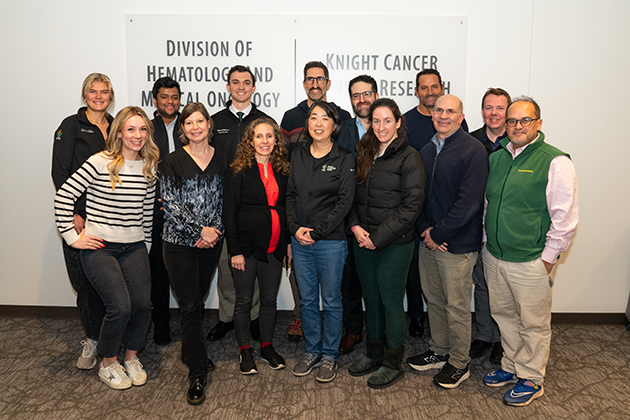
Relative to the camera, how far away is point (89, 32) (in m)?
3.55

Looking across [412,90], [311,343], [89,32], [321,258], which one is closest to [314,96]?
[412,90]

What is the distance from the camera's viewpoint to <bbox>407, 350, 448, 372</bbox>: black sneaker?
2.86 m

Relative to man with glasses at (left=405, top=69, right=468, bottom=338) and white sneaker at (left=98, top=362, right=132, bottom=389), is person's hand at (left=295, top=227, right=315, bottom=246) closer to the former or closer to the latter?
man with glasses at (left=405, top=69, right=468, bottom=338)

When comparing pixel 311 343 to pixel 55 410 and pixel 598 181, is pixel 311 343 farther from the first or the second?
pixel 598 181

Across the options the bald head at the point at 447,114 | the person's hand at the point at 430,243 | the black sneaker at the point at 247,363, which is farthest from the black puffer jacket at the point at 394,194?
the black sneaker at the point at 247,363

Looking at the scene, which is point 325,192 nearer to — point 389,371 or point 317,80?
point 317,80

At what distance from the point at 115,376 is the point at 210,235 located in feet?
3.72

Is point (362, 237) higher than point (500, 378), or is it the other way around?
point (362, 237)

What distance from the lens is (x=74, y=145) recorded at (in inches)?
117

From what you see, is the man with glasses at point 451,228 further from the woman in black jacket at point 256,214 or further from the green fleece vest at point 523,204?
the woman in black jacket at point 256,214

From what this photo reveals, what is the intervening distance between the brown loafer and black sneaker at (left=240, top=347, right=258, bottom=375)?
26.3 inches

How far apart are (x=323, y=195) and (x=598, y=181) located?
2.65 m

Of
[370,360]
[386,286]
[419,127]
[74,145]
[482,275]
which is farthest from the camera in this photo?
[419,127]

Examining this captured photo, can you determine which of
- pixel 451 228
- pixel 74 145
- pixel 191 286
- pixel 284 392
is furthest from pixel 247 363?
pixel 74 145
